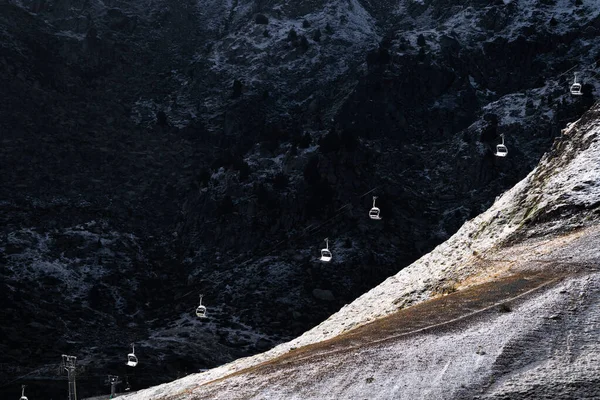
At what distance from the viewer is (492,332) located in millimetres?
26703

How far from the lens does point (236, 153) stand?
397ft

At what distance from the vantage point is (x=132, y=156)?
124m

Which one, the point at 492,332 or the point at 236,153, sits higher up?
the point at 236,153

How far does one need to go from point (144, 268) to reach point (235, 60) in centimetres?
4827

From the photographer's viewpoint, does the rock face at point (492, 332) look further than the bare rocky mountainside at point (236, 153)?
No

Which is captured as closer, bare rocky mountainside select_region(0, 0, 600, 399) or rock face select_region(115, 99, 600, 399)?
rock face select_region(115, 99, 600, 399)

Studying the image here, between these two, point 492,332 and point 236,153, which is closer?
point 492,332

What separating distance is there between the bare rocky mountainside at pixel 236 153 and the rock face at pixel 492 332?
148ft

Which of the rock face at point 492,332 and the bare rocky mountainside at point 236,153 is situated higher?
the bare rocky mountainside at point 236,153

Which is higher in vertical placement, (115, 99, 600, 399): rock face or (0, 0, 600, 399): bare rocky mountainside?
(0, 0, 600, 399): bare rocky mountainside

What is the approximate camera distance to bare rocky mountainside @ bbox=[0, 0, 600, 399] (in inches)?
3607

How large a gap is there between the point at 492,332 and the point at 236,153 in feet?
315

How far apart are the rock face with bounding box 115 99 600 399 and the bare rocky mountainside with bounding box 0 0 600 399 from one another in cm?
4506

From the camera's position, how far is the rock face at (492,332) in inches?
961
